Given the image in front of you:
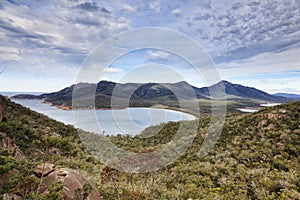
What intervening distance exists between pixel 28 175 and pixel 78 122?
6542 mm

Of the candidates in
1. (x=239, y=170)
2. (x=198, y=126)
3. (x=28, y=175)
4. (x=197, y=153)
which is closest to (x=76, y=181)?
(x=28, y=175)

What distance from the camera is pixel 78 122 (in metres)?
11.7

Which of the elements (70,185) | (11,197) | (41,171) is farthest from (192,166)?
(11,197)

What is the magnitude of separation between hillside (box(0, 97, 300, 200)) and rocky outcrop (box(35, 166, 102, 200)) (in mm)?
48

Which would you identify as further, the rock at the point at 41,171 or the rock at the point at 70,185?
the rock at the point at 41,171

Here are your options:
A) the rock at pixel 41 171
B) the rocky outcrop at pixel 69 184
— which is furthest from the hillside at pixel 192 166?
the rock at pixel 41 171

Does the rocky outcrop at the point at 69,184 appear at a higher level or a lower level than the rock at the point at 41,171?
lower

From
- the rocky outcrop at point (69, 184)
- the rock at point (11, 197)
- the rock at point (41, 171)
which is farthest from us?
the rock at point (41, 171)

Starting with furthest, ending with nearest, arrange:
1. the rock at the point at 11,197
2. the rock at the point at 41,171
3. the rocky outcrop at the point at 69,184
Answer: the rock at the point at 41,171 < the rocky outcrop at the point at 69,184 < the rock at the point at 11,197

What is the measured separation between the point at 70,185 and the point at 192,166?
9854 millimetres

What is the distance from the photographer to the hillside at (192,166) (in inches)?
209

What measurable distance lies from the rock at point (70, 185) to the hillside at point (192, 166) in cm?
5

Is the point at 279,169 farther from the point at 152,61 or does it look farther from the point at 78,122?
the point at 78,122

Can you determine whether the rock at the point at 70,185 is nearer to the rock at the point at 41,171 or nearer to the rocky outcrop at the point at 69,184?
the rocky outcrop at the point at 69,184
